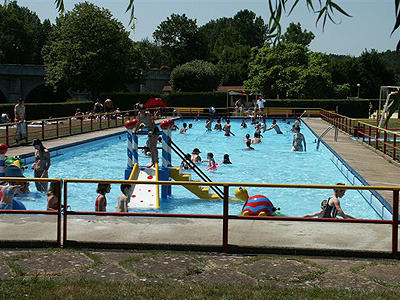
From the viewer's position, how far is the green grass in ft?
19.0

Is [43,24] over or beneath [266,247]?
over

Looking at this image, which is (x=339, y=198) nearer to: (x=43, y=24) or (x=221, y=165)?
(x=221, y=165)

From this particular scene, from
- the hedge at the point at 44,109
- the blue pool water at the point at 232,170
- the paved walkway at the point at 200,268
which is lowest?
the blue pool water at the point at 232,170

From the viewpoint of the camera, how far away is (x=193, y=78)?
66375mm

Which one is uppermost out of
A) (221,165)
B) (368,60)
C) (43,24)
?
(43,24)

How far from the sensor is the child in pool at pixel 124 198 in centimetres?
920

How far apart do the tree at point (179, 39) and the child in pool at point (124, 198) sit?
101379 millimetres

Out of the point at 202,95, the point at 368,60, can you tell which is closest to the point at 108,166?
the point at 202,95

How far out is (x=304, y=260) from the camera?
7.29 meters

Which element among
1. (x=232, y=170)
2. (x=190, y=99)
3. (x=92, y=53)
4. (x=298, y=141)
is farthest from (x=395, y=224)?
(x=92, y=53)

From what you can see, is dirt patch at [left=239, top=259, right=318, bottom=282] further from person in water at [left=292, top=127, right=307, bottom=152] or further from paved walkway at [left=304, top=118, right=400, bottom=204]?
person in water at [left=292, top=127, right=307, bottom=152]

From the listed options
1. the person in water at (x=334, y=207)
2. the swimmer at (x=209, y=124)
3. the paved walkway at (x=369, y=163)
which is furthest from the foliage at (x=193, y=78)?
the person in water at (x=334, y=207)

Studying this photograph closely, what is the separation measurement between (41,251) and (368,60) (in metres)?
90.3

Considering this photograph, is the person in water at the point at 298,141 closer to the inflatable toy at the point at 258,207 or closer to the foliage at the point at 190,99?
the inflatable toy at the point at 258,207
